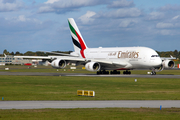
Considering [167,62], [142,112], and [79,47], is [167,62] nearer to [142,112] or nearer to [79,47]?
[79,47]

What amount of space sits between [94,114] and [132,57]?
43.7m

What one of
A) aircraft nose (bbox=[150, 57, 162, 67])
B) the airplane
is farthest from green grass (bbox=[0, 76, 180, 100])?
the airplane

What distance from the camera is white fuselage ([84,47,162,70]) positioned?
57.3m

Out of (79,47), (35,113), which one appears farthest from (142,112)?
(79,47)

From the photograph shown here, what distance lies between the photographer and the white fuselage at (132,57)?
188ft

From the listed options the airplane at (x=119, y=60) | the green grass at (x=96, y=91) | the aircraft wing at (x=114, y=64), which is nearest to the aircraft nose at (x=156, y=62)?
the airplane at (x=119, y=60)

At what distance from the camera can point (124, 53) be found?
201ft

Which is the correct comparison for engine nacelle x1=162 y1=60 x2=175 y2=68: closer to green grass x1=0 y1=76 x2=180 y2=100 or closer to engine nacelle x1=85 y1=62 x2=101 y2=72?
engine nacelle x1=85 y1=62 x2=101 y2=72

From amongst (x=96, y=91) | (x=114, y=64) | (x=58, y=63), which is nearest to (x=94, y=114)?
(x=96, y=91)

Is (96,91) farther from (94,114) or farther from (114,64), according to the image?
(114,64)

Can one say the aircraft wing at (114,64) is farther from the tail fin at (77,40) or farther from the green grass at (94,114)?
the green grass at (94,114)

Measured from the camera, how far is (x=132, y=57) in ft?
195

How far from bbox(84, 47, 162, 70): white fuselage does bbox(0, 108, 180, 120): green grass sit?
39.8 m

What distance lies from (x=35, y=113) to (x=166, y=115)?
22.5ft
